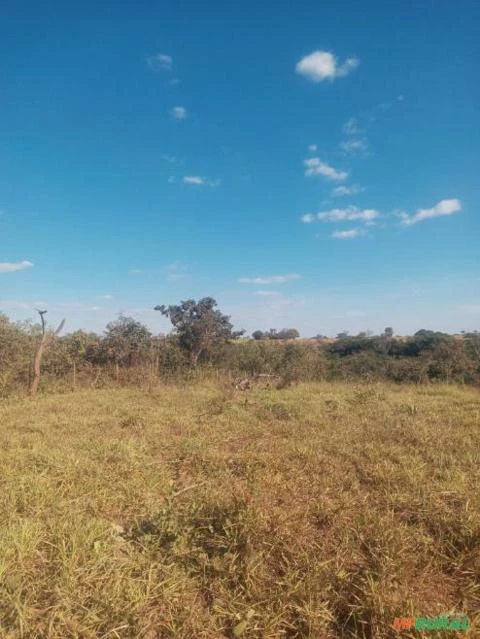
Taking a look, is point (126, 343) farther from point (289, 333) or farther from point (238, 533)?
point (289, 333)

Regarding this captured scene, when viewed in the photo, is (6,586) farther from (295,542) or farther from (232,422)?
(232,422)

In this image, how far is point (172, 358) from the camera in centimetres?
1316

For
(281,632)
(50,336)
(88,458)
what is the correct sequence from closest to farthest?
(281,632) → (88,458) → (50,336)

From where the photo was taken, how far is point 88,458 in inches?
151

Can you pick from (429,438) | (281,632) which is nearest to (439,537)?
(281,632)

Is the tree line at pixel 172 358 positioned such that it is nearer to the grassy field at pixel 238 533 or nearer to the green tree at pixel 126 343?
the green tree at pixel 126 343

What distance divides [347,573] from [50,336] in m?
10.3

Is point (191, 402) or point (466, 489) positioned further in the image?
point (191, 402)

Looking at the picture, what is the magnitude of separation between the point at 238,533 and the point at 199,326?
516 inches

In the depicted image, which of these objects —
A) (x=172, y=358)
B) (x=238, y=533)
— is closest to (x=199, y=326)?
(x=172, y=358)

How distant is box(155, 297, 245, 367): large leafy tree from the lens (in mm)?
15172

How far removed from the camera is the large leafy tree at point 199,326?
15.2 m

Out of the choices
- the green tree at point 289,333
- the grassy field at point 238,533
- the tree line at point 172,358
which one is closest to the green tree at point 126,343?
the tree line at point 172,358

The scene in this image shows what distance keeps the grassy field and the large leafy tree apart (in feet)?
34.1
